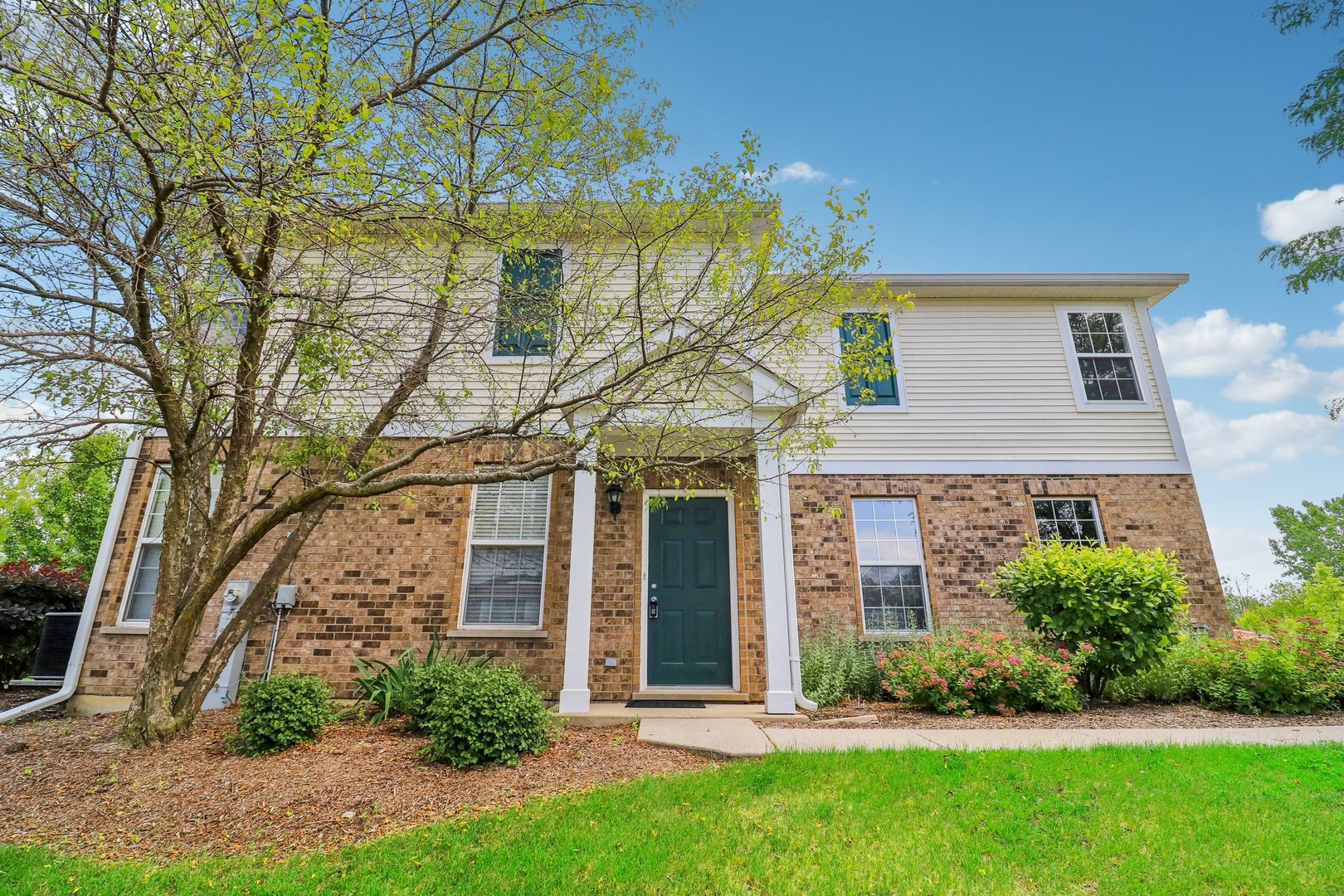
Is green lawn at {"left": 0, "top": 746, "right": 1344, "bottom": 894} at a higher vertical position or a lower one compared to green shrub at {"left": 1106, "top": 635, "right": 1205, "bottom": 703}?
lower

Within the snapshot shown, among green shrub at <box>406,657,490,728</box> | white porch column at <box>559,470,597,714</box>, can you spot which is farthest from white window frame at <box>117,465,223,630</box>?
white porch column at <box>559,470,597,714</box>

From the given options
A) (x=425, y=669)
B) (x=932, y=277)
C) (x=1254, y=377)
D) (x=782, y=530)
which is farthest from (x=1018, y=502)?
(x=1254, y=377)

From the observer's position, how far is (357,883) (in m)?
2.69

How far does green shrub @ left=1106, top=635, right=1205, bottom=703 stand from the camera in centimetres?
637

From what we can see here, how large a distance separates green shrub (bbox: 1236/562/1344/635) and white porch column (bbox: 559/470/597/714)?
769 cm

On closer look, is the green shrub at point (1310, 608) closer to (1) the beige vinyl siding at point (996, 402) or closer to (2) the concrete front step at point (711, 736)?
(1) the beige vinyl siding at point (996, 402)

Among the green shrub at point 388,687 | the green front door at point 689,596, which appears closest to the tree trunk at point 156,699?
the green shrub at point 388,687

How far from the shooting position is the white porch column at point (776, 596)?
5645 millimetres

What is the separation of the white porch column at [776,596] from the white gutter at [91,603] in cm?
653

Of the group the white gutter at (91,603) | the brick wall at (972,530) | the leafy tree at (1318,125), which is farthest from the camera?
the leafy tree at (1318,125)

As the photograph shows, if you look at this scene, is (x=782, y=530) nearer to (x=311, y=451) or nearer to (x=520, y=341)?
(x=520, y=341)

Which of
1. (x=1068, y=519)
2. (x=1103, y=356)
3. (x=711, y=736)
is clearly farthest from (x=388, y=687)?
(x=1103, y=356)

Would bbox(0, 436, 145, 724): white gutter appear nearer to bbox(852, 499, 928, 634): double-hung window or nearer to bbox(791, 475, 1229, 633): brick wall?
bbox(791, 475, 1229, 633): brick wall

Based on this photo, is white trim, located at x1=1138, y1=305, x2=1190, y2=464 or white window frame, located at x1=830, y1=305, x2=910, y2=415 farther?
white window frame, located at x1=830, y1=305, x2=910, y2=415
